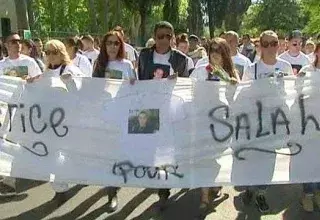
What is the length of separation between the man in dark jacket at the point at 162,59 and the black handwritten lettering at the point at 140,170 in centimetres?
103

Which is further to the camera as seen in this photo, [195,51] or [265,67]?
[195,51]

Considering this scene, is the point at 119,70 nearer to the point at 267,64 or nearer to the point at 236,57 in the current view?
the point at 267,64

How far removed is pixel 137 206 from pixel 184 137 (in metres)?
1.07

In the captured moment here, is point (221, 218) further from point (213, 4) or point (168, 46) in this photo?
point (213, 4)

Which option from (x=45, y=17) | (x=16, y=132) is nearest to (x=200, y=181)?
(x=16, y=132)

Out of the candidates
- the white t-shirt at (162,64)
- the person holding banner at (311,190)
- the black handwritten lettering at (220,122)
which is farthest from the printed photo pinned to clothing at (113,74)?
the person holding banner at (311,190)

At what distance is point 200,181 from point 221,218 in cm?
52

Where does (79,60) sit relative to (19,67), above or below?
above

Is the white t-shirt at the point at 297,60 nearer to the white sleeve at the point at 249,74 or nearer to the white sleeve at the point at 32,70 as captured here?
the white sleeve at the point at 249,74

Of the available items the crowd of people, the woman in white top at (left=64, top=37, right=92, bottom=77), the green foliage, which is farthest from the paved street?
the green foliage

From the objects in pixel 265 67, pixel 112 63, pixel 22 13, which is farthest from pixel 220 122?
pixel 22 13

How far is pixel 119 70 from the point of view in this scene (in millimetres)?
6109

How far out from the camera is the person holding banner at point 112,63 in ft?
19.8

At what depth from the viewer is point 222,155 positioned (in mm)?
5566
